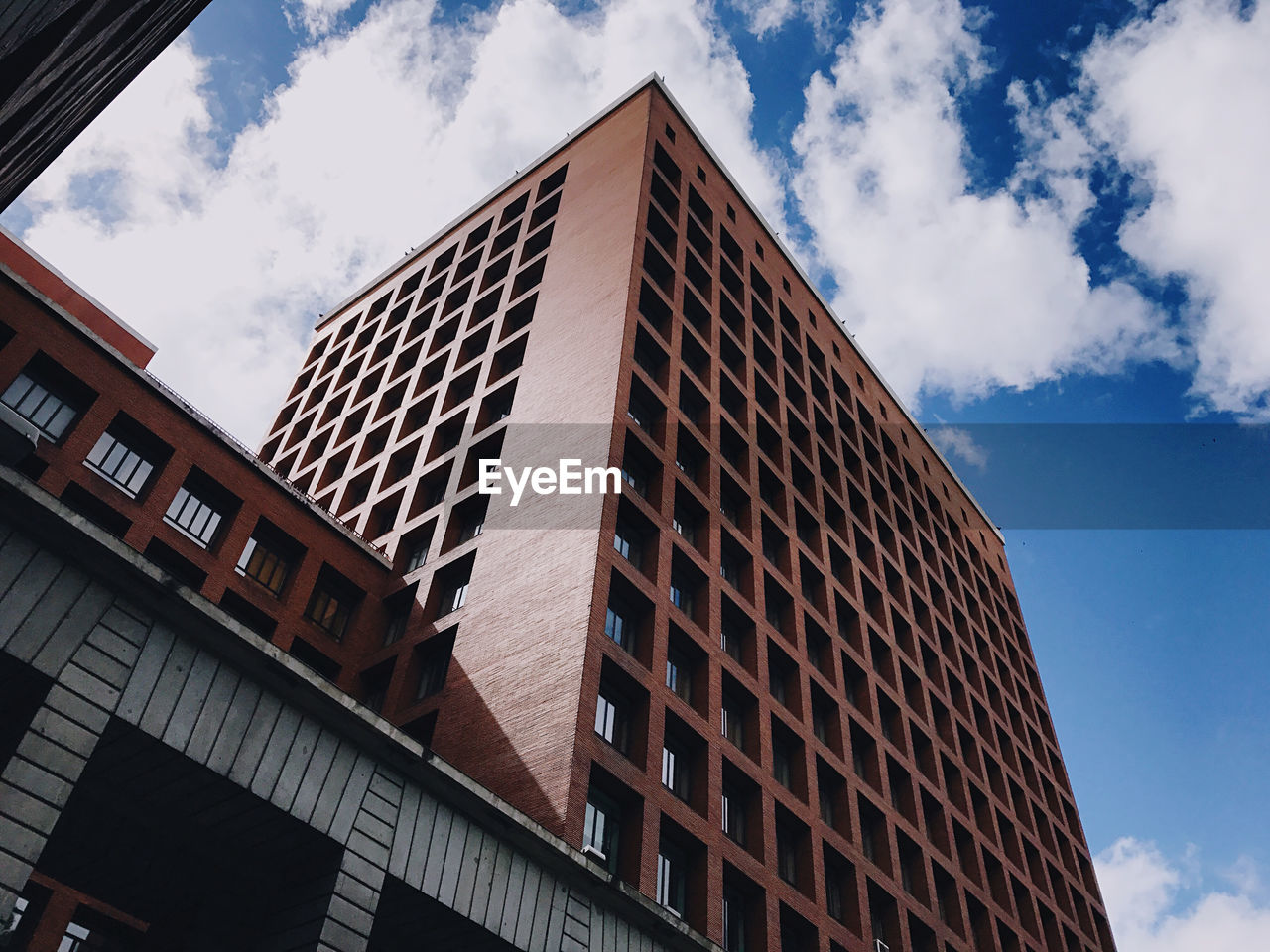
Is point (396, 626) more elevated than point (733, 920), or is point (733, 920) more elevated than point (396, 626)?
point (396, 626)

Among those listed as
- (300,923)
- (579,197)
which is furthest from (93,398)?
(579,197)

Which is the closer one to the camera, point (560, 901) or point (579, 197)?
point (560, 901)

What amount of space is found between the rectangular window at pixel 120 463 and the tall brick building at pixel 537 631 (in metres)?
0.10

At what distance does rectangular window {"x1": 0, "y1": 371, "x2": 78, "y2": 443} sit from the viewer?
2867 cm

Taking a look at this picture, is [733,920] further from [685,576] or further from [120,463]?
[120,463]

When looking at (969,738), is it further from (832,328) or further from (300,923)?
(300,923)

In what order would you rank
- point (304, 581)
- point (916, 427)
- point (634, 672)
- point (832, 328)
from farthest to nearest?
point (916, 427) → point (832, 328) → point (304, 581) → point (634, 672)

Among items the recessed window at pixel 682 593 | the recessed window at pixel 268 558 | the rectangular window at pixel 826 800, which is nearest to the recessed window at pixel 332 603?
the recessed window at pixel 268 558

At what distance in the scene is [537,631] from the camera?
28.1 meters

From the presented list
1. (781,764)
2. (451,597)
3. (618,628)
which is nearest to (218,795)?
(618,628)

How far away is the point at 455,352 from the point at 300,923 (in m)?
31.9

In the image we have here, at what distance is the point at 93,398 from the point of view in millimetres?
30328

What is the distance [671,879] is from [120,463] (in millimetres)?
20491

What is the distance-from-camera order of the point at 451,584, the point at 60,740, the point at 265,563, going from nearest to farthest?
the point at 60,740, the point at 265,563, the point at 451,584
